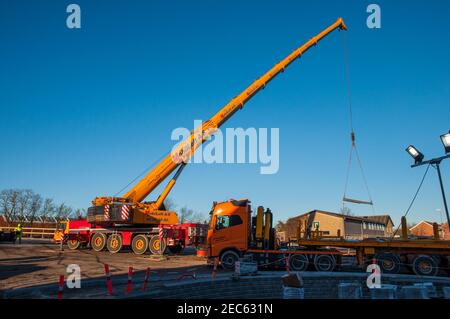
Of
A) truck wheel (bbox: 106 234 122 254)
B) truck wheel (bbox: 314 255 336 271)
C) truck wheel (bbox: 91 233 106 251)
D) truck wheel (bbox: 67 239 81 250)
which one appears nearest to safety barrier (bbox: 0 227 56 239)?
truck wheel (bbox: 67 239 81 250)

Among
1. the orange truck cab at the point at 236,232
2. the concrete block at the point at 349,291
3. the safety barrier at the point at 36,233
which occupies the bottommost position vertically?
the safety barrier at the point at 36,233

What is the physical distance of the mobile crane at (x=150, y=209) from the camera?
20.9m

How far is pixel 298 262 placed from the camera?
15.1 m

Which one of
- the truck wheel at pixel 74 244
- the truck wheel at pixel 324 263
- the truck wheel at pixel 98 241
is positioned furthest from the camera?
the truck wheel at pixel 74 244

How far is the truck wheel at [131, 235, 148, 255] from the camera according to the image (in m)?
21.1

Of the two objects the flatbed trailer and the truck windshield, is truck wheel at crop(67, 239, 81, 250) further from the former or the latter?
the truck windshield

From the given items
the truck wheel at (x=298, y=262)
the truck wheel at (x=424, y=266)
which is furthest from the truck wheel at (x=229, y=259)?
the truck wheel at (x=424, y=266)

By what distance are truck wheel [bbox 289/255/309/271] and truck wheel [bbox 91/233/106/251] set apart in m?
12.9

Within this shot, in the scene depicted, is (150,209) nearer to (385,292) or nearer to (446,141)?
(385,292)

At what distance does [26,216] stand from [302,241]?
7689 cm

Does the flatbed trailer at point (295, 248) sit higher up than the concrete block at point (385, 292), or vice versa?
the flatbed trailer at point (295, 248)

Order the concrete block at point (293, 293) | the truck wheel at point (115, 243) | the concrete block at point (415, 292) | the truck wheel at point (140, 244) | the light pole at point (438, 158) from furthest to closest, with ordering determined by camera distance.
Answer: the truck wheel at point (115, 243) < the truck wheel at point (140, 244) < the light pole at point (438, 158) < the concrete block at point (415, 292) < the concrete block at point (293, 293)

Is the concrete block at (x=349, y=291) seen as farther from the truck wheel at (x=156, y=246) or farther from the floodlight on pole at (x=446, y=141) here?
the truck wheel at (x=156, y=246)

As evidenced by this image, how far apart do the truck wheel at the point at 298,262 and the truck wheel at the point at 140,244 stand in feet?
31.5
